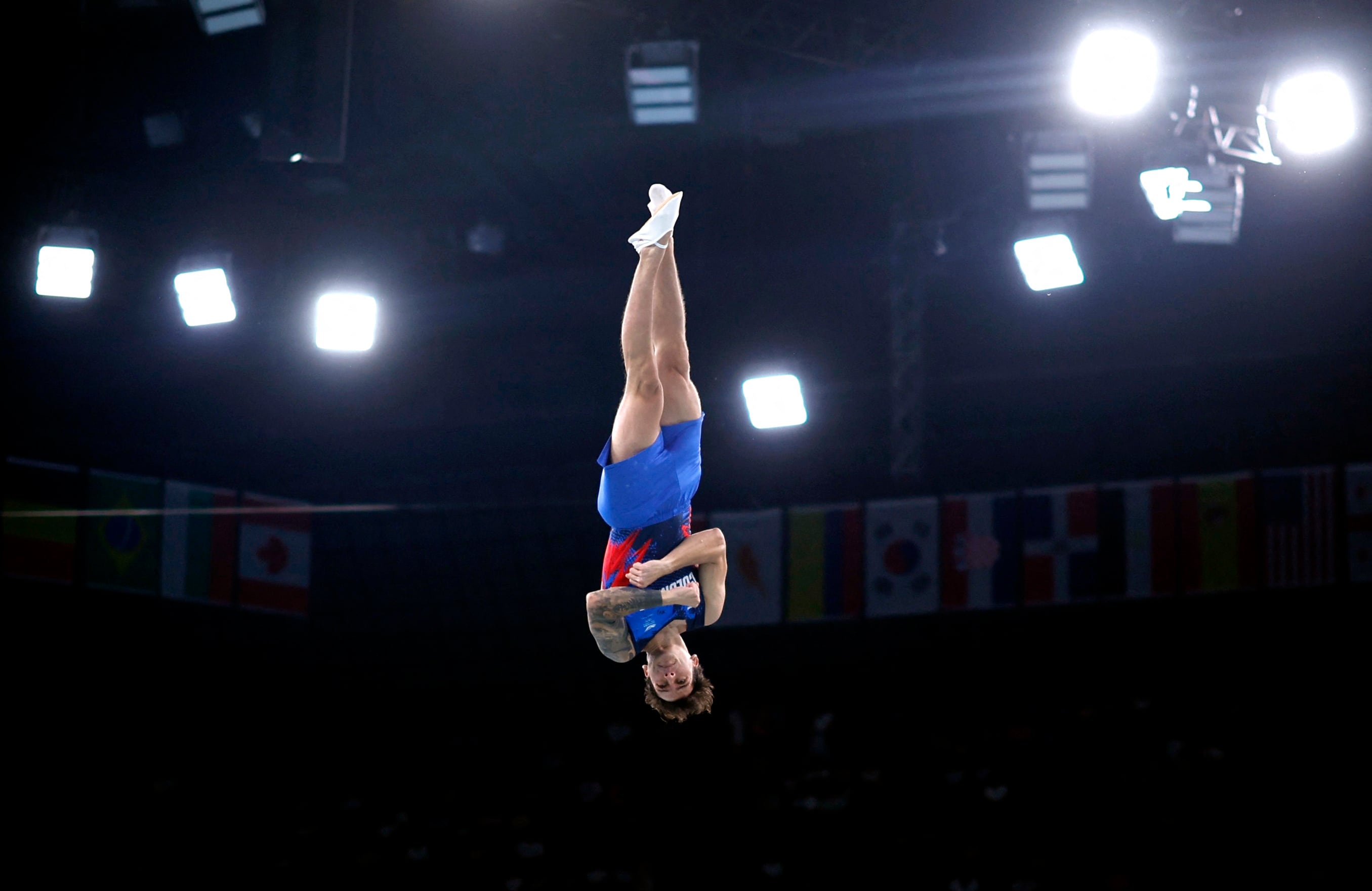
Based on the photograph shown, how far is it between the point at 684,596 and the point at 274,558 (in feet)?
21.9

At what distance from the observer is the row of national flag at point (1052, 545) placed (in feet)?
31.5

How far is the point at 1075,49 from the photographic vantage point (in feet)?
24.8

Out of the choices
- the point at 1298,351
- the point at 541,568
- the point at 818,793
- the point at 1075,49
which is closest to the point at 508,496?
the point at 541,568

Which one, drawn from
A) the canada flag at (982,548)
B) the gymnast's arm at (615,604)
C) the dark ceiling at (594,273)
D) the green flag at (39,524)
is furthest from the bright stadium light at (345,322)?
the gymnast's arm at (615,604)

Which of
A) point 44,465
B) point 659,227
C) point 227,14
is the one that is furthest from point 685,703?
point 44,465

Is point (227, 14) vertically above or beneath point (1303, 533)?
above

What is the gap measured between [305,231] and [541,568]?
330cm

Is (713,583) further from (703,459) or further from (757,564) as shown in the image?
(703,459)

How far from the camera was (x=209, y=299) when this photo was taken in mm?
9320

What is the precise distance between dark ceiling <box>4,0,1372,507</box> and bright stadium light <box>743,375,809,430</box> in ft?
2.71

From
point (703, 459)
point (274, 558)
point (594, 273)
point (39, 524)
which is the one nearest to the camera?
point (39, 524)

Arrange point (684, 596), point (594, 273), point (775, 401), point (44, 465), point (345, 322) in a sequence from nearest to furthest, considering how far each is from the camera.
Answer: point (684, 596)
point (775, 401)
point (345, 322)
point (44, 465)
point (594, 273)

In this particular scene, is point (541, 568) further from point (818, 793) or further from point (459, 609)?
point (818, 793)

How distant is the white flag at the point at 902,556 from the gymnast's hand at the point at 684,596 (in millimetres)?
5528
